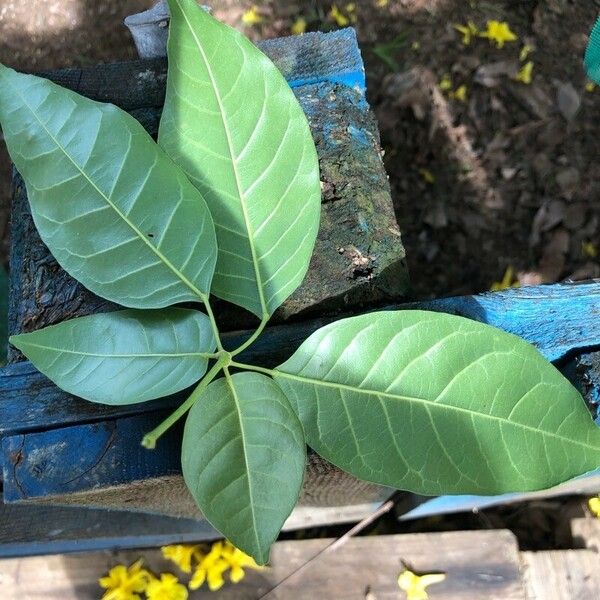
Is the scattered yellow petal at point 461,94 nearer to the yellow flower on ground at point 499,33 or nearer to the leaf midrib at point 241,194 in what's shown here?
the yellow flower on ground at point 499,33

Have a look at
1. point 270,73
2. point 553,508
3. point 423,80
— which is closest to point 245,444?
point 270,73

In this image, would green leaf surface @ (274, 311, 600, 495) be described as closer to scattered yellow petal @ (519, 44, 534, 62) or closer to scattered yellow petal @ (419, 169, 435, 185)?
scattered yellow petal @ (419, 169, 435, 185)

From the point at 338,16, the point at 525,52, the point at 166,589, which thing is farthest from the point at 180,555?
the point at 525,52

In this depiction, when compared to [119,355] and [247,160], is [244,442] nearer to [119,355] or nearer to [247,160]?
[119,355]

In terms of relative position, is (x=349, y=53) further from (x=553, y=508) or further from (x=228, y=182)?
Result: (x=553, y=508)

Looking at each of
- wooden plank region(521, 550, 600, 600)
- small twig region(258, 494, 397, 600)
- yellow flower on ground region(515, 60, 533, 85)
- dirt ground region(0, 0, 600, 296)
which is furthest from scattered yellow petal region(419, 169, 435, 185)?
wooden plank region(521, 550, 600, 600)

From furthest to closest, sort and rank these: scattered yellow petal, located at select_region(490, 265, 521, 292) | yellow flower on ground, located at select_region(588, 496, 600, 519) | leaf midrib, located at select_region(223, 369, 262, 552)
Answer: scattered yellow petal, located at select_region(490, 265, 521, 292) < yellow flower on ground, located at select_region(588, 496, 600, 519) < leaf midrib, located at select_region(223, 369, 262, 552)
